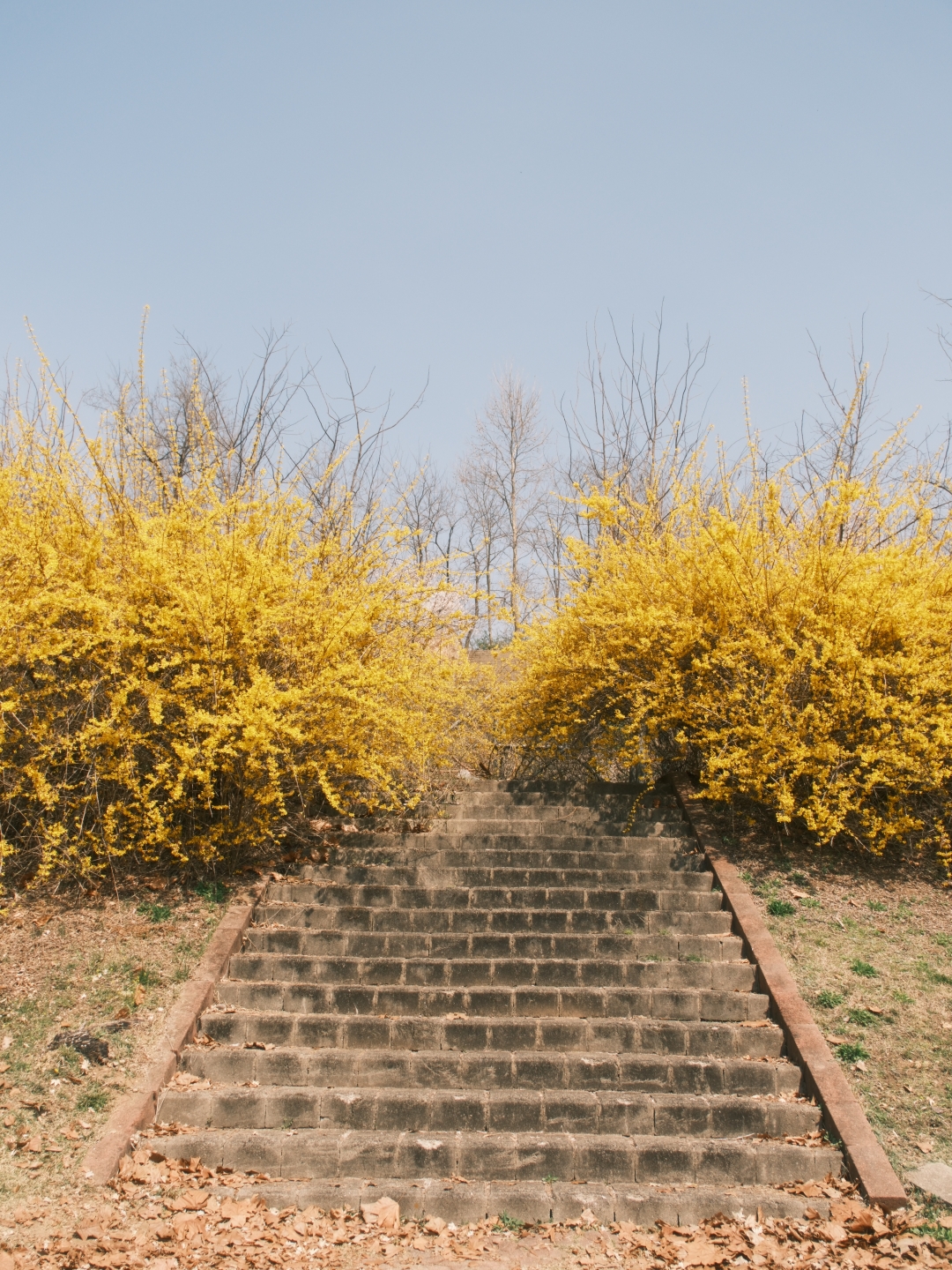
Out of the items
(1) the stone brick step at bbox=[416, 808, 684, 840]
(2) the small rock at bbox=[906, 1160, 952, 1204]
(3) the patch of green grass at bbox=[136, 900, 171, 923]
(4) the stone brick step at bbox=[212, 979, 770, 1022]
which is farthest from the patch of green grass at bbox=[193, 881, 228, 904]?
(2) the small rock at bbox=[906, 1160, 952, 1204]

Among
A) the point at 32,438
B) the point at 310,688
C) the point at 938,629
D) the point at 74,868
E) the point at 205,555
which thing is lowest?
the point at 74,868

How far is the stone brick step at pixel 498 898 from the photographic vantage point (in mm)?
6789

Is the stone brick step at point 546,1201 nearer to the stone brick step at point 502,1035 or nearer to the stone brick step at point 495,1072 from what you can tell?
the stone brick step at point 495,1072

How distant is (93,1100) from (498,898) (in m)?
3.20

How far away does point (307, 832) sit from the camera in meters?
7.64

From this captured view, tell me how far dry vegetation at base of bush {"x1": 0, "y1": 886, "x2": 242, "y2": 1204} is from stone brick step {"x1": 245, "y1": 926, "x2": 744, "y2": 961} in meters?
0.71

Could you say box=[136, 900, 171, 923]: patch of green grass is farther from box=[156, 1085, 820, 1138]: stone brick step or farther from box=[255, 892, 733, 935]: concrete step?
box=[156, 1085, 820, 1138]: stone brick step

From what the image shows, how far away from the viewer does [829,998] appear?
5656 millimetres

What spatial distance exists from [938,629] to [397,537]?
5.04 m

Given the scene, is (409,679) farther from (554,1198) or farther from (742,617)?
(554,1198)

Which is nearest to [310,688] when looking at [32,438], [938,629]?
[32,438]

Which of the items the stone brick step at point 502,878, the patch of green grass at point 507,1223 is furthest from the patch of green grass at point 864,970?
the patch of green grass at point 507,1223

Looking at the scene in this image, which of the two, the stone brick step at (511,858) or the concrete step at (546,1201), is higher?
the stone brick step at (511,858)

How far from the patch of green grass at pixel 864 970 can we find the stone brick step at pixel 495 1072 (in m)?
1.05
